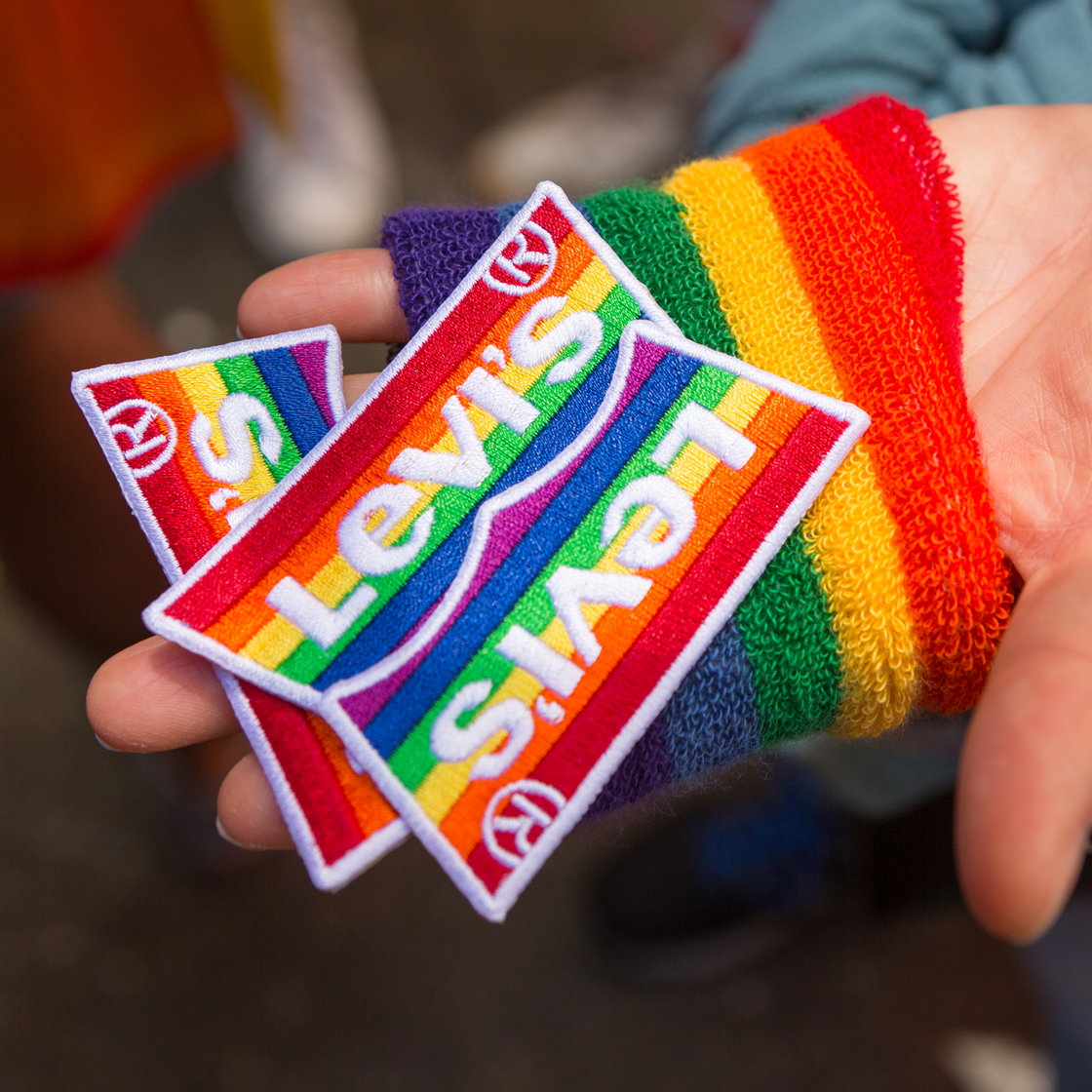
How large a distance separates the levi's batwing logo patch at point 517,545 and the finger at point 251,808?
0.09m

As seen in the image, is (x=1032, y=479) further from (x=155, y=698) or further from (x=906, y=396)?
(x=155, y=698)

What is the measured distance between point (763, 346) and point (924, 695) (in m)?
0.35

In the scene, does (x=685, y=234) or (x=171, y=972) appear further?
(x=171, y=972)

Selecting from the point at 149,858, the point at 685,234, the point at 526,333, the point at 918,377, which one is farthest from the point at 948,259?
the point at 149,858

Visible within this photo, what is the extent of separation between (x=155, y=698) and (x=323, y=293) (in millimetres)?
404

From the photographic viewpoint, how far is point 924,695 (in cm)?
82

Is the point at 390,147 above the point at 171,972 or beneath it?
above

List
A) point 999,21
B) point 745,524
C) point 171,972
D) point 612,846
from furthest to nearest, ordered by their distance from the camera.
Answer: point 612,846
point 171,972
point 999,21
point 745,524

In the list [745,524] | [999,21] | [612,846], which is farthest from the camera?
[612,846]

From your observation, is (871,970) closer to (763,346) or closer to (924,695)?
(924,695)

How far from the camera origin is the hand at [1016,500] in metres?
0.57

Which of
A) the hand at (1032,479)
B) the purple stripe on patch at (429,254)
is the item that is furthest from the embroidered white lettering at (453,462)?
the hand at (1032,479)

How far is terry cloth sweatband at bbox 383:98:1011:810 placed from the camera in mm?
770

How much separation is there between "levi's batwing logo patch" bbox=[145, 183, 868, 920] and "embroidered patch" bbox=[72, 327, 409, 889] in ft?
0.10
